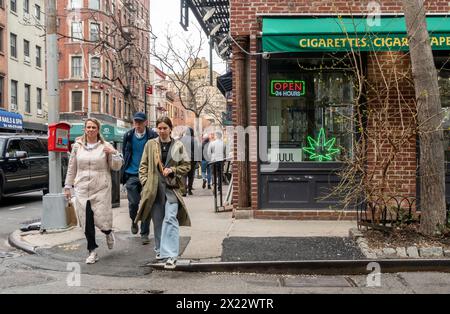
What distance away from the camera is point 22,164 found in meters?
13.0

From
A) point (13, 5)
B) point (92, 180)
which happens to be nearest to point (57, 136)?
point (92, 180)

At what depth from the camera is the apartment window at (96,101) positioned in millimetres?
49094

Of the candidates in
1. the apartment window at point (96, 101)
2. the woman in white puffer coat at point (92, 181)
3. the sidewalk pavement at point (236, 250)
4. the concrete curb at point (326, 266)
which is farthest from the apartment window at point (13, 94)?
the concrete curb at point (326, 266)

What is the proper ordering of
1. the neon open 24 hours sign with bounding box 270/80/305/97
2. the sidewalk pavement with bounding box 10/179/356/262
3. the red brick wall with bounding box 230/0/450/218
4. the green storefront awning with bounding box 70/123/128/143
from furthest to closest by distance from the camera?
the green storefront awning with bounding box 70/123/128/143 → the neon open 24 hours sign with bounding box 270/80/305/97 → the red brick wall with bounding box 230/0/450/218 → the sidewalk pavement with bounding box 10/179/356/262

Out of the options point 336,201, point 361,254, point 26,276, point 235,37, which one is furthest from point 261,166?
point 26,276

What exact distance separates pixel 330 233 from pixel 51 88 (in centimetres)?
507

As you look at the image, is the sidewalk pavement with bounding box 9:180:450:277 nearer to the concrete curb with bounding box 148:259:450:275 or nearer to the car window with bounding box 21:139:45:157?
the concrete curb with bounding box 148:259:450:275

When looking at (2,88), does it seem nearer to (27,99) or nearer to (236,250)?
(27,99)

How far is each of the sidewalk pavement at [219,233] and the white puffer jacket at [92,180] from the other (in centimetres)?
115

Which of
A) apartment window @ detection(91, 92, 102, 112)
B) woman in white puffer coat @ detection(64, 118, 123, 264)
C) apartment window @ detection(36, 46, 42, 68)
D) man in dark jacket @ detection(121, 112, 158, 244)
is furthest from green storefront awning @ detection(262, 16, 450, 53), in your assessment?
apartment window @ detection(91, 92, 102, 112)

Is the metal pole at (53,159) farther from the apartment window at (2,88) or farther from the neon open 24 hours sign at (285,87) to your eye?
the apartment window at (2,88)

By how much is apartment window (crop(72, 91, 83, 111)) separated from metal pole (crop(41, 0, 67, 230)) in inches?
1694

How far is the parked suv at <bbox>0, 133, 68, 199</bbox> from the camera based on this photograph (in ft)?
40.5

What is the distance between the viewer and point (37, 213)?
37.3 ft
